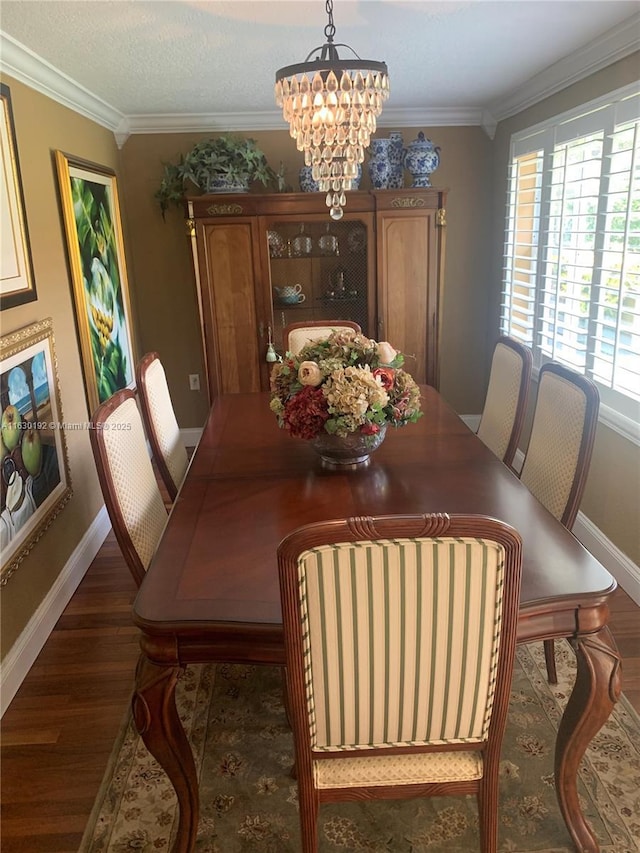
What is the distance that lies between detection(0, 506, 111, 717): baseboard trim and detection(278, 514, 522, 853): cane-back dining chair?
1.35 metres

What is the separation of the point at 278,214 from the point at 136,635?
2559mm

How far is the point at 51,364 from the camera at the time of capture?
271cm

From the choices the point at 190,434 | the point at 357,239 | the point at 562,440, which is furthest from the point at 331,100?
the point at 190,434

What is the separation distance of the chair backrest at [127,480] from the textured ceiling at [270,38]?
1.32 m

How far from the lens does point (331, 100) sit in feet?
5.90

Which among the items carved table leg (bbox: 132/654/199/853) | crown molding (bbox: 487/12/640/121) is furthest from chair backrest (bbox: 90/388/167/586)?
crown molding (bbox: 487/12/640/121)

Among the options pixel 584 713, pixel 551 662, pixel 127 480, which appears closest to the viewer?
pixel 584 713

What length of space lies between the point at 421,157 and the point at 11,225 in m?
2.45

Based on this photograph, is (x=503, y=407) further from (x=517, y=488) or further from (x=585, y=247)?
(x=585, y=247)

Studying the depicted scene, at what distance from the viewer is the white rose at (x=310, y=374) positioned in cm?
199

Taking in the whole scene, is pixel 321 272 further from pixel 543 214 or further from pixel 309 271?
pixel 543 214

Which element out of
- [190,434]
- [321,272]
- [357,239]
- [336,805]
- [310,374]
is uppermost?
[357,239]

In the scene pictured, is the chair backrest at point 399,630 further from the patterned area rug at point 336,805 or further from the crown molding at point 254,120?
the crown molding at point 254,120

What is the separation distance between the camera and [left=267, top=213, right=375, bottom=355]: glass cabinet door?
158 inches
